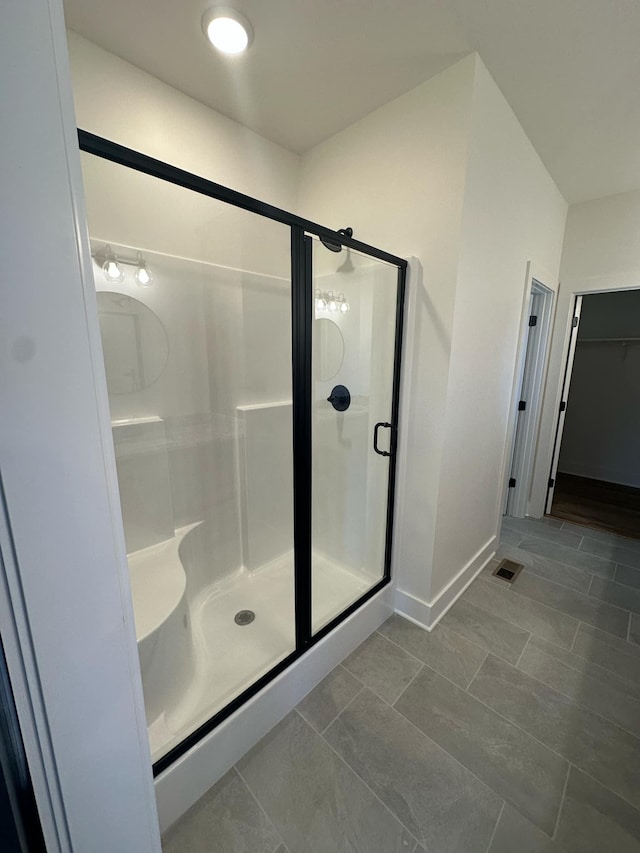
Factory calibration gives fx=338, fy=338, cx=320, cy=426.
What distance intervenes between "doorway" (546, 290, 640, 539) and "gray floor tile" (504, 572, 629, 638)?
5.02 feet

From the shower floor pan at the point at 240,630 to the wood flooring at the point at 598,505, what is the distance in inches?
99.1

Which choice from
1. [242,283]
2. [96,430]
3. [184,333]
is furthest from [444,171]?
[96,430]

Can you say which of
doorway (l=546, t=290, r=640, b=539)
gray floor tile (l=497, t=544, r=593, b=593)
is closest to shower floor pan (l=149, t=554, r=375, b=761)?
gray floor tile (l=497, t=544, r=593, b=593)

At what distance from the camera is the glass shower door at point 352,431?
1.75 m

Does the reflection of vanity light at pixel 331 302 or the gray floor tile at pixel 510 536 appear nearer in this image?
→ the reflection of vanity light at pixel 331 302

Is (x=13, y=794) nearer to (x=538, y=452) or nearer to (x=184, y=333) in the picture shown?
(x=184, y=333)

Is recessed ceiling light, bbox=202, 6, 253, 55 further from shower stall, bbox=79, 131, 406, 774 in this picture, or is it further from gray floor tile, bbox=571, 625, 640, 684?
gray floor tile, bbox=571, 625, 640, 684

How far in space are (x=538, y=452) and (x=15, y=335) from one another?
3638mm

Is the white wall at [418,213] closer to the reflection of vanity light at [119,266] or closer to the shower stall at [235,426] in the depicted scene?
the shower stall at [235,426]

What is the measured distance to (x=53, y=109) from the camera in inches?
16.6

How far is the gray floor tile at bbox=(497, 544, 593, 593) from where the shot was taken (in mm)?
2270

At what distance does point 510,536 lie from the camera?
2.86 metres

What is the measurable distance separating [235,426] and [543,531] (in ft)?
9.10

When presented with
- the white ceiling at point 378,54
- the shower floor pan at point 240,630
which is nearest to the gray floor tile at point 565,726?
the shower floor pan at point 240,630
